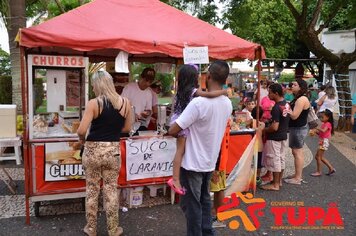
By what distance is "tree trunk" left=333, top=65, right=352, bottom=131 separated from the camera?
41.7 ft

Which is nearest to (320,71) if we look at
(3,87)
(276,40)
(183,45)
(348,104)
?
(276,40)

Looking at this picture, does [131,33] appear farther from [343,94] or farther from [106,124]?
[343,94]

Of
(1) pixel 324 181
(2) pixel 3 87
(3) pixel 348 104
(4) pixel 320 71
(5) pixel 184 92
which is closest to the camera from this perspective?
(5) pixel 184 92

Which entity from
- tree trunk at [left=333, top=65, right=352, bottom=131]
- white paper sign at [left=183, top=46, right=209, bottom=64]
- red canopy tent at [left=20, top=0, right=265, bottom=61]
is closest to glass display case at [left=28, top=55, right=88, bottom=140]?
red canopy tent at [left=20, top=0, right=265, bottom=61]

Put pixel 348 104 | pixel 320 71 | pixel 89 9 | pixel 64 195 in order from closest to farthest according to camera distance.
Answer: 1. pixel 64 195
2. pixel 89 9
3. pixel 348 104
4. pixel 320 71

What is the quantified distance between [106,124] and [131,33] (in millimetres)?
1769

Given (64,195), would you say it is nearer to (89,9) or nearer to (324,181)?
(89,9)

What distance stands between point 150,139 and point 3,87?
8.95m

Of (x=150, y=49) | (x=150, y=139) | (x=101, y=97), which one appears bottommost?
(x=150, y=139)

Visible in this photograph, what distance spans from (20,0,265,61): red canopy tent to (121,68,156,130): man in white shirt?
3.18 ft

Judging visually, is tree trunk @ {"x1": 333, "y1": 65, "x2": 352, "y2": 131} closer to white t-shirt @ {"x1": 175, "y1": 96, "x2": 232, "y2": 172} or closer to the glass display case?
the glass display case

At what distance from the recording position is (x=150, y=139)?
16.3 ft

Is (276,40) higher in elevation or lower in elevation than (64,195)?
higher

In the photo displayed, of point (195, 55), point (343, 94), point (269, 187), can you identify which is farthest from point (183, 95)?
point (343, 94)
